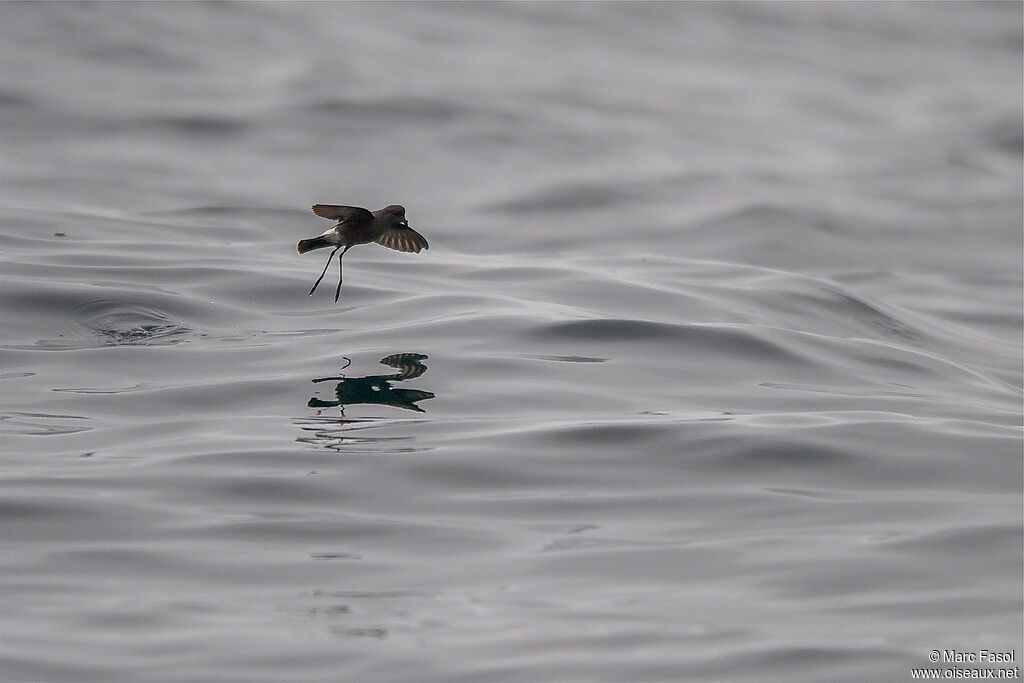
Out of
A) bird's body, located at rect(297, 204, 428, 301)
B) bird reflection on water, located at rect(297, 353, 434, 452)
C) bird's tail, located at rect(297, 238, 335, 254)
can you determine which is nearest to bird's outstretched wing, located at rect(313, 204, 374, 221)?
bird's body, located at rect(297, 204, 428, 301)

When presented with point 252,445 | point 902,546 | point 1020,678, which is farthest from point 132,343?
point 1020,678

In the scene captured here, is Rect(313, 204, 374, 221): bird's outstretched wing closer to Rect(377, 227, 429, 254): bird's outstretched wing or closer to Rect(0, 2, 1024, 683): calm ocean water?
Rect(377, 227, 429, 254): bird's outstretched wing

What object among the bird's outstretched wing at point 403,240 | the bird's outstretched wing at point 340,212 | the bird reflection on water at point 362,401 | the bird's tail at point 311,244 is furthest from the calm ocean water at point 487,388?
the bird's outstretched wing at point 340,212

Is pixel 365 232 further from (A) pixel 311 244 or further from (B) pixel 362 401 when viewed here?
(B) pixel 362 401

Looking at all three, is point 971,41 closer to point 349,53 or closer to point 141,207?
point 349,53

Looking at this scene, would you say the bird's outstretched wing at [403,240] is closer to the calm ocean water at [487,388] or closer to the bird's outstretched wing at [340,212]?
the bird's outstretched wing at [340,212]

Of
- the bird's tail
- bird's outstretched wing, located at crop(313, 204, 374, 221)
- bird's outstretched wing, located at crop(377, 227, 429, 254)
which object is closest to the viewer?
bird's outstretched wing, located at crop(313, 204, 374, 221)
